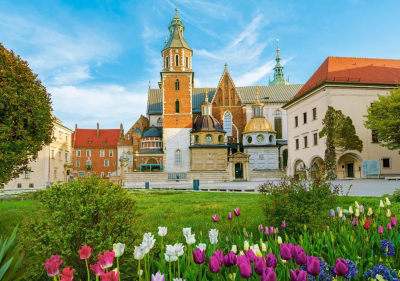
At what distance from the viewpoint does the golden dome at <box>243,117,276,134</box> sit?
5738 centimetres

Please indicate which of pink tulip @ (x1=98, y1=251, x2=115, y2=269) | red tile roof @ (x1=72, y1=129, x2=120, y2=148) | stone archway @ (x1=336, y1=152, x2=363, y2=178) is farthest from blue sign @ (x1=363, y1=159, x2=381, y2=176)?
red tile roof @ (x1=72, y1=129, x2=120, y2=148)

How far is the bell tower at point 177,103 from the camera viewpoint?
55156 mm

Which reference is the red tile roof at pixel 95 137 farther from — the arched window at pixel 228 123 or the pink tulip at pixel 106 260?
the pink tulip at pixel 106 260

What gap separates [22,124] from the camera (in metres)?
12.0

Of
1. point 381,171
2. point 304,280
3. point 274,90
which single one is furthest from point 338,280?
point 274,90

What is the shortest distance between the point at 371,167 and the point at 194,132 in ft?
96.6

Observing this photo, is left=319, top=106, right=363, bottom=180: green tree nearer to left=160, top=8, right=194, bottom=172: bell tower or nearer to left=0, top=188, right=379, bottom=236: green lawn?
left=0, top=188, right=379, bottom=236: green lawn

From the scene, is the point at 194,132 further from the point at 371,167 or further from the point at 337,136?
the point at 371,167

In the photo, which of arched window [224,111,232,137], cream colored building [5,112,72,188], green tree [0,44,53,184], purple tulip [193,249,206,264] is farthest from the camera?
arched window [224,111,232,137]

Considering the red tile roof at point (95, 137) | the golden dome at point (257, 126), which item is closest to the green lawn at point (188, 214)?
the golden dome at point (257, 126)

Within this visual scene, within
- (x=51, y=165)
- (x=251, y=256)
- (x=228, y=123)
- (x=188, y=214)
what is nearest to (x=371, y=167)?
(x=188, y=214)

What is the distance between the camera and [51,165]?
150 ft

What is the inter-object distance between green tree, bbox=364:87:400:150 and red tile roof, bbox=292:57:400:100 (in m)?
5.00

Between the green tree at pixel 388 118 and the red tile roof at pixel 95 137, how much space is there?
2156 inches
